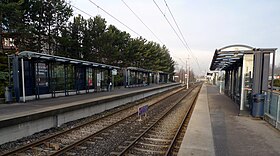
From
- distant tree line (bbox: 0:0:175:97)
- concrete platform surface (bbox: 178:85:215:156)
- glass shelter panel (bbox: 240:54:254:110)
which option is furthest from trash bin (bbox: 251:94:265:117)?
distant tree line (bbox: 0:0:175:97)

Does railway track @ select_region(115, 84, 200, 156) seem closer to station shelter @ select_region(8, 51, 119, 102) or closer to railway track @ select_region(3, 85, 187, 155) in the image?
railway track @ select_region(3, 85, 187, 155)

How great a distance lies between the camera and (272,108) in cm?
943

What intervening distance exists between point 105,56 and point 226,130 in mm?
25371

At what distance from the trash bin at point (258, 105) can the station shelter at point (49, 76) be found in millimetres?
12049

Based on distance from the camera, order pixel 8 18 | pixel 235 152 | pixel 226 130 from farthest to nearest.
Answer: pixel 8 18, pixel 226 130, pixel 235 152

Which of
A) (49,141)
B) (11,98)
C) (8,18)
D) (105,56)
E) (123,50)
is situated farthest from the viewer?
(123,50)

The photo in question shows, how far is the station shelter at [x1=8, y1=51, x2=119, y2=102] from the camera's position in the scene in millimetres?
12609

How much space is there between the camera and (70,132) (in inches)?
339

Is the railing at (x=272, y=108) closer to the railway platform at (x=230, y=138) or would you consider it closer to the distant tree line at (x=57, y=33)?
the railway platform at (x=230, y=138)

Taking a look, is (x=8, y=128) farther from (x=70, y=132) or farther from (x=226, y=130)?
(x=226, y=130)

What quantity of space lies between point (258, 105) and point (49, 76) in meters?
13.1

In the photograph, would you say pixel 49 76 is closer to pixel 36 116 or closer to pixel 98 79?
pixel 36 116

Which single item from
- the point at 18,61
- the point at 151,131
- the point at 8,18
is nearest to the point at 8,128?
the point at 151,131

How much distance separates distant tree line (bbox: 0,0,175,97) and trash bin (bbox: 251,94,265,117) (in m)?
16.3
